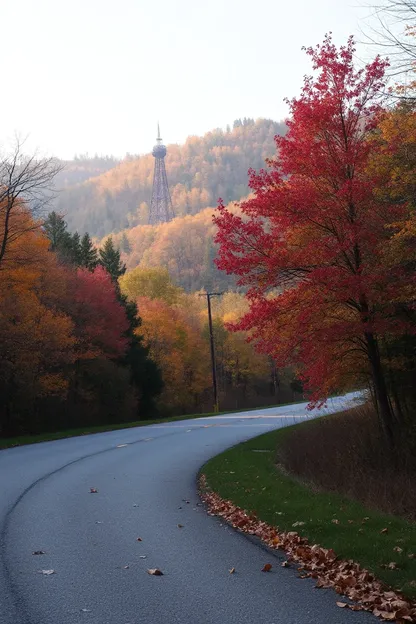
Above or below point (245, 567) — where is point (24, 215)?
above

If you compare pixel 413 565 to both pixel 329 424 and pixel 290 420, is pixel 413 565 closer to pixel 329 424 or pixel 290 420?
pixel 329 424

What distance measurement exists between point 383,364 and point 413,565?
45.5ft

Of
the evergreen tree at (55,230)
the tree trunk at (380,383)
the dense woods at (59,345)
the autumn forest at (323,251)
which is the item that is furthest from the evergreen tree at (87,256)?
the tree trunk at (380,383)

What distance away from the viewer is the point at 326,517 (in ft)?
31.0

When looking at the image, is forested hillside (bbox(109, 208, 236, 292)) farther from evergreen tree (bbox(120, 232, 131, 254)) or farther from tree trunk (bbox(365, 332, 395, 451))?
tree trunk (bbox(365, 332, 395, 451))

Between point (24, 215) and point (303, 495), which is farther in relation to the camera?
point (24, 215)

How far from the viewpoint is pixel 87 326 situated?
1654 inches

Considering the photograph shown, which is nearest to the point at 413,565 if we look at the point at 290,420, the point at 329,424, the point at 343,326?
the point at 343,326

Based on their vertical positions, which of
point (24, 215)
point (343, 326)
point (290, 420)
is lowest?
point (290, 420)

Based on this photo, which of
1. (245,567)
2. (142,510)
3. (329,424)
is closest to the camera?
(245,567)

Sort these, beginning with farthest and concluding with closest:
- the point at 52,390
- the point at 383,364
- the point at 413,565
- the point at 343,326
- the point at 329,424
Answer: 1. the point at 52,390
2. the point at 329,424
3. the point at 383,364
4. the point at 343,326
5. the point at 413,565

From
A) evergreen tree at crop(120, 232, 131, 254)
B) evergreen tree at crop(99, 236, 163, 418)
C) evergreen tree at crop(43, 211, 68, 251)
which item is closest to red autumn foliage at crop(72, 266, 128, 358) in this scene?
evergreen tree at crop(99, 236, 163, 418)

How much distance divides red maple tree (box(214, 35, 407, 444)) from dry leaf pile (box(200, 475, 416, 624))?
7169 mm

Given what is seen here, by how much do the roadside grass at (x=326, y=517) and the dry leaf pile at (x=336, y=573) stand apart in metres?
0.13
